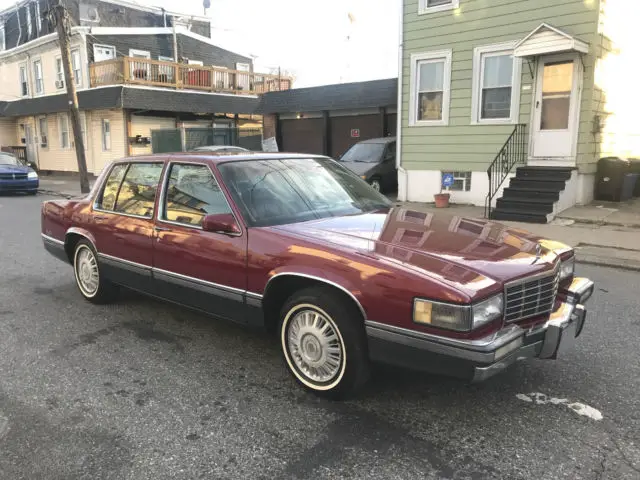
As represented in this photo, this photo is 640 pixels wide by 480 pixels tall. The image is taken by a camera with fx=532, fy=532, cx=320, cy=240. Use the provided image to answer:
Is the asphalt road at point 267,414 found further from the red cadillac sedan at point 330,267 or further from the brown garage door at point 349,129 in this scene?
the brown garage door at point 349,129

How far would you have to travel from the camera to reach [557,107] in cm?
1134

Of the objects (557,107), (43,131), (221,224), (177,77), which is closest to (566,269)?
(221,224)

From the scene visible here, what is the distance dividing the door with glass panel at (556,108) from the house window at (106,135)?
1851 cm

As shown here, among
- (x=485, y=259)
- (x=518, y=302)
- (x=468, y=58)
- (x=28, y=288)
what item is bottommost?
(x=28, y=288)

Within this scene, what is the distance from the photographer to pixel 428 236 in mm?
3641

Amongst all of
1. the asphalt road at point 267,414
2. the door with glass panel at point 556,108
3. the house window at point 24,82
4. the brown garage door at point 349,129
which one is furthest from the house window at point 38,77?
the asphalt road at point 267,414

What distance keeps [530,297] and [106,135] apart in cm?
2382

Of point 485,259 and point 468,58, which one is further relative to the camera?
point 468,58

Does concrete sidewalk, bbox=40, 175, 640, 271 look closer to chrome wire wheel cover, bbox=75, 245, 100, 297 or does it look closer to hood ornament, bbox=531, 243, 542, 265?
hood ornament, bbox=531, 243, 542, 265

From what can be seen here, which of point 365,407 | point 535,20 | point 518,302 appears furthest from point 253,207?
point 535,20

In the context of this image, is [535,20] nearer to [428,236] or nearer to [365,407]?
[428,236]

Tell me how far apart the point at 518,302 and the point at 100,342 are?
133 inches

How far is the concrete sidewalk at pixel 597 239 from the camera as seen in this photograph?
7.42 meters

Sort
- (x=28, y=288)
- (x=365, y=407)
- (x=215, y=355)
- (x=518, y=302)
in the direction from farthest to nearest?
(x=28, y=288), (x=215, y=355), (x=365, y=407), (x=518, y=302)
